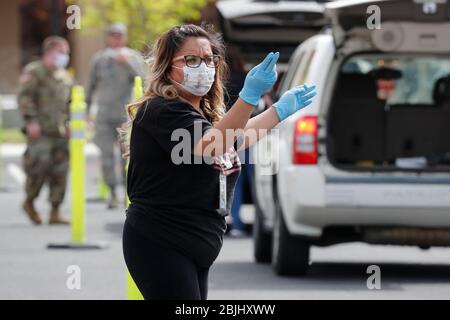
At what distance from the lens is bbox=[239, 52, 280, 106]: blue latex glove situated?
546 cm

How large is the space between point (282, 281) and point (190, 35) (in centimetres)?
530

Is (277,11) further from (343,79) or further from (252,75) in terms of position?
(252,75)

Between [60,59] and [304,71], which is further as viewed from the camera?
[60,59]

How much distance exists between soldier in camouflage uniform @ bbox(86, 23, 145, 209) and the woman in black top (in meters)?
11.5

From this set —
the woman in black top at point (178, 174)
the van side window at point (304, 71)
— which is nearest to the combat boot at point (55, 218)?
the van side window at point (304, 71)

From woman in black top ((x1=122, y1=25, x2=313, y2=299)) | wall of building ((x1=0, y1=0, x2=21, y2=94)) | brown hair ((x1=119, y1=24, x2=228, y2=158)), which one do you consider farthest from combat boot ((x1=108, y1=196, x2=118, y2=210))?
wall of building ((x1=0, y1=0, x2=21, y2=94))

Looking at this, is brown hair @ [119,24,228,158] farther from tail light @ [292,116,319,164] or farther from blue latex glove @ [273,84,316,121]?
tail light @ [292,116,319,164]

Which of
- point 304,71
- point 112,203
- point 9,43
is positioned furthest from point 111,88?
point 9,43

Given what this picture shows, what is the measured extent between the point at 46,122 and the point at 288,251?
5.56 metres

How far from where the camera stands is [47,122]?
52.8 ft

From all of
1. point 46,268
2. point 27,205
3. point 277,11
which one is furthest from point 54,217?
point 46,268

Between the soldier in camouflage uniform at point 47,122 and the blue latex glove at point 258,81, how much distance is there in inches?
412

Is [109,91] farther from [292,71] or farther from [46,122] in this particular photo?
[292,71]

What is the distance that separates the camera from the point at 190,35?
5.90m
